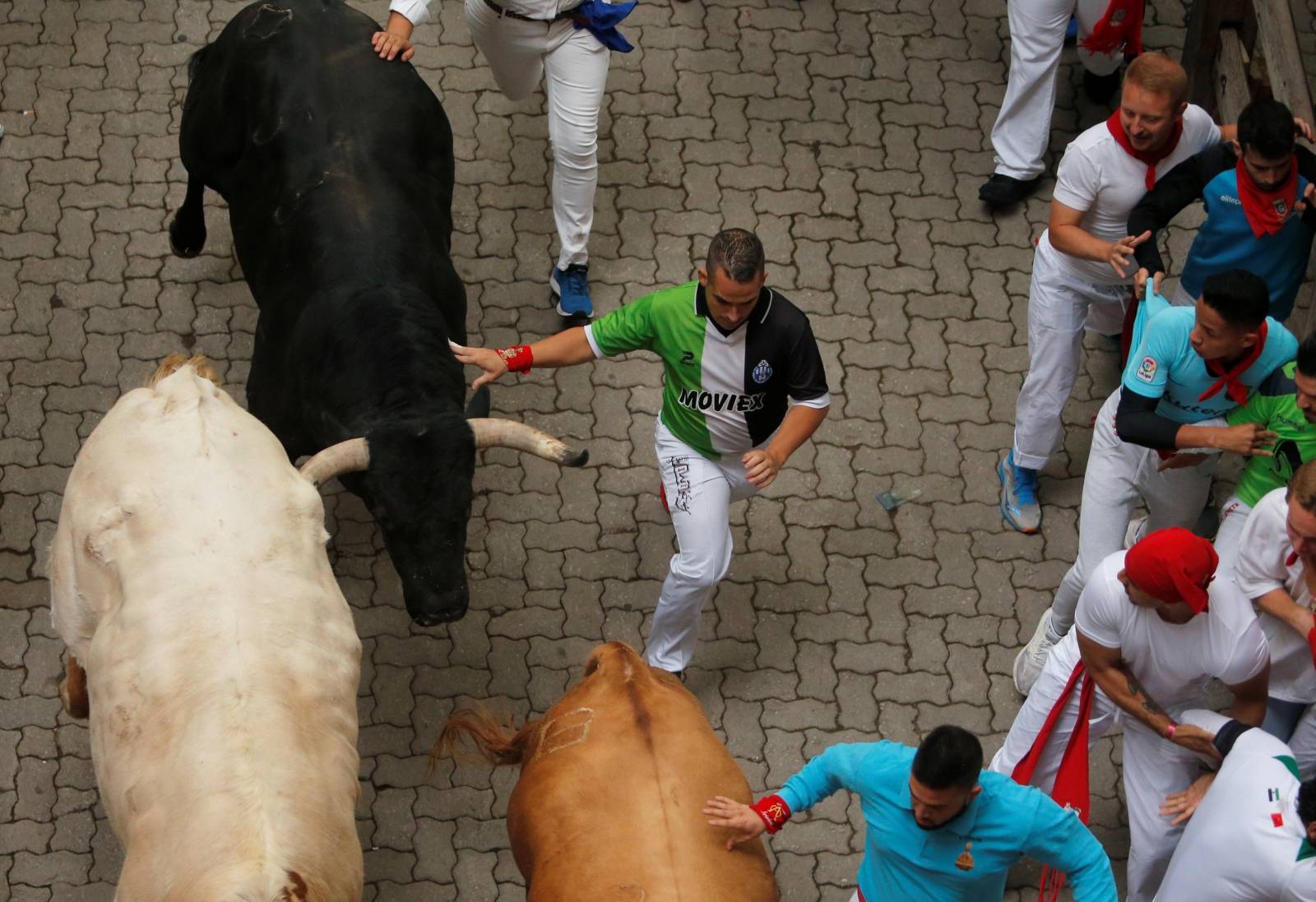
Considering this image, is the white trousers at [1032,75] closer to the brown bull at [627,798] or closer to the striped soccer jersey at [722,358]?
the striped soccer jersey at [722,358]

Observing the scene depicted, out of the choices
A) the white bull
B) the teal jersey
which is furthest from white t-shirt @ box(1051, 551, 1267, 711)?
the white bull

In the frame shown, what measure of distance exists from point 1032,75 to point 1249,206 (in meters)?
2.12

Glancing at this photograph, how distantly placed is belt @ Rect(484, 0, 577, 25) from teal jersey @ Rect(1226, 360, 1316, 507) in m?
3.55

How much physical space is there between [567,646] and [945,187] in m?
3.55

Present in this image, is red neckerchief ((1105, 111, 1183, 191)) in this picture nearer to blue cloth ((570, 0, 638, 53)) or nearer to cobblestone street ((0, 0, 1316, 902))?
cobblestone street ((0, 0, 1316, 902))

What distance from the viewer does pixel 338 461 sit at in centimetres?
558

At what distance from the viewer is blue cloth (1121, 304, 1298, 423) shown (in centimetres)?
587

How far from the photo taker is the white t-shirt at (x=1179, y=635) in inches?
207

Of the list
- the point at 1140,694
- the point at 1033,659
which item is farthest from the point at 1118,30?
the point at 1140,694

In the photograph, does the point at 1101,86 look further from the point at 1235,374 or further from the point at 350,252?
the point at 350,252

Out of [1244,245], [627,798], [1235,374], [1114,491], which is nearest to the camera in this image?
[627,798]

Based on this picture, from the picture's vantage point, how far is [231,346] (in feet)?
25.7

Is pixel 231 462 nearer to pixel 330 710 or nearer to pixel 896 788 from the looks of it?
pixel 330 710

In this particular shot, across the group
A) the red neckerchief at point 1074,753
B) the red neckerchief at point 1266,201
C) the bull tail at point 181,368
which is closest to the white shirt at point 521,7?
the bull tail at point 181,368
